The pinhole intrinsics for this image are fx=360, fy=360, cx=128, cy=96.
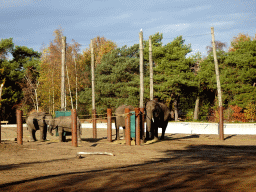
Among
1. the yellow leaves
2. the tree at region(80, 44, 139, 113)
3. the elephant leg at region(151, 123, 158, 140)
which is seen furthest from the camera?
the yellow leaves

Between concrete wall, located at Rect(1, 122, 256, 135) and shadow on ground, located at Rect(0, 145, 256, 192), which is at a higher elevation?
shadow on ground, located at Rect(0, 145, 256, 192)

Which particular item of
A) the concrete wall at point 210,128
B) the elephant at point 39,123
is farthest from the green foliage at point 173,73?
the elephant at point 39,123

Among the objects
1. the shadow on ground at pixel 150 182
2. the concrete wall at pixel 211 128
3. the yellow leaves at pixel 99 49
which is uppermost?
the yellow leaves at pixel 99 49

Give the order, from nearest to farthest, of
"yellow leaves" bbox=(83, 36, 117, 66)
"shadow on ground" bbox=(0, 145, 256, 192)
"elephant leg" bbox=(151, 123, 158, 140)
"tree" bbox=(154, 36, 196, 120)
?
"shadow on ground" bbox=(0, 145, 256, 192), "elephant leg" bbox=(151, 123, 158, 140), "tree" bbox=(154, 36, 196, 120), "yellow leaves" bbox=(83, 36, 117, 66)

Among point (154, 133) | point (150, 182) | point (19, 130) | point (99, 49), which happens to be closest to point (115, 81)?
point (99, 49)

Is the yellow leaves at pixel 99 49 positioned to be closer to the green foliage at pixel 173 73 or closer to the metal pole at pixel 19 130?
the green foliage at pixel 173 73

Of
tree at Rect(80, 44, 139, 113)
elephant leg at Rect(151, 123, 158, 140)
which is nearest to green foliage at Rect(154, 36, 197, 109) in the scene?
tree at Rect(80, 44, 139, 113)

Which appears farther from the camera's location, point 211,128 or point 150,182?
point 211,128

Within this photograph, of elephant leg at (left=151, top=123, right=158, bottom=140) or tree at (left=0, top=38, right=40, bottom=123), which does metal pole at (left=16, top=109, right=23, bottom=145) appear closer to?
elephant leg at (left=151, top=123, right=158, bottom=140)

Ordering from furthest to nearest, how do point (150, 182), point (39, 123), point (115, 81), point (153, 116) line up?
1. point (115, 81)
2. point (153, 116)
3. point (39, 123)
4. point (150, 182)

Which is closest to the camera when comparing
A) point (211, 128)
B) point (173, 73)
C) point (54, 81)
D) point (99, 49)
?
point (211, 128)

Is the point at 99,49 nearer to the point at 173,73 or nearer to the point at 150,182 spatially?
the point at 173,73

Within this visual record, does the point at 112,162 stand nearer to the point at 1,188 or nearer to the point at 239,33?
the point at 1,188

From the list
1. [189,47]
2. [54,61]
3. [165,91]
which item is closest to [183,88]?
[165,91]
